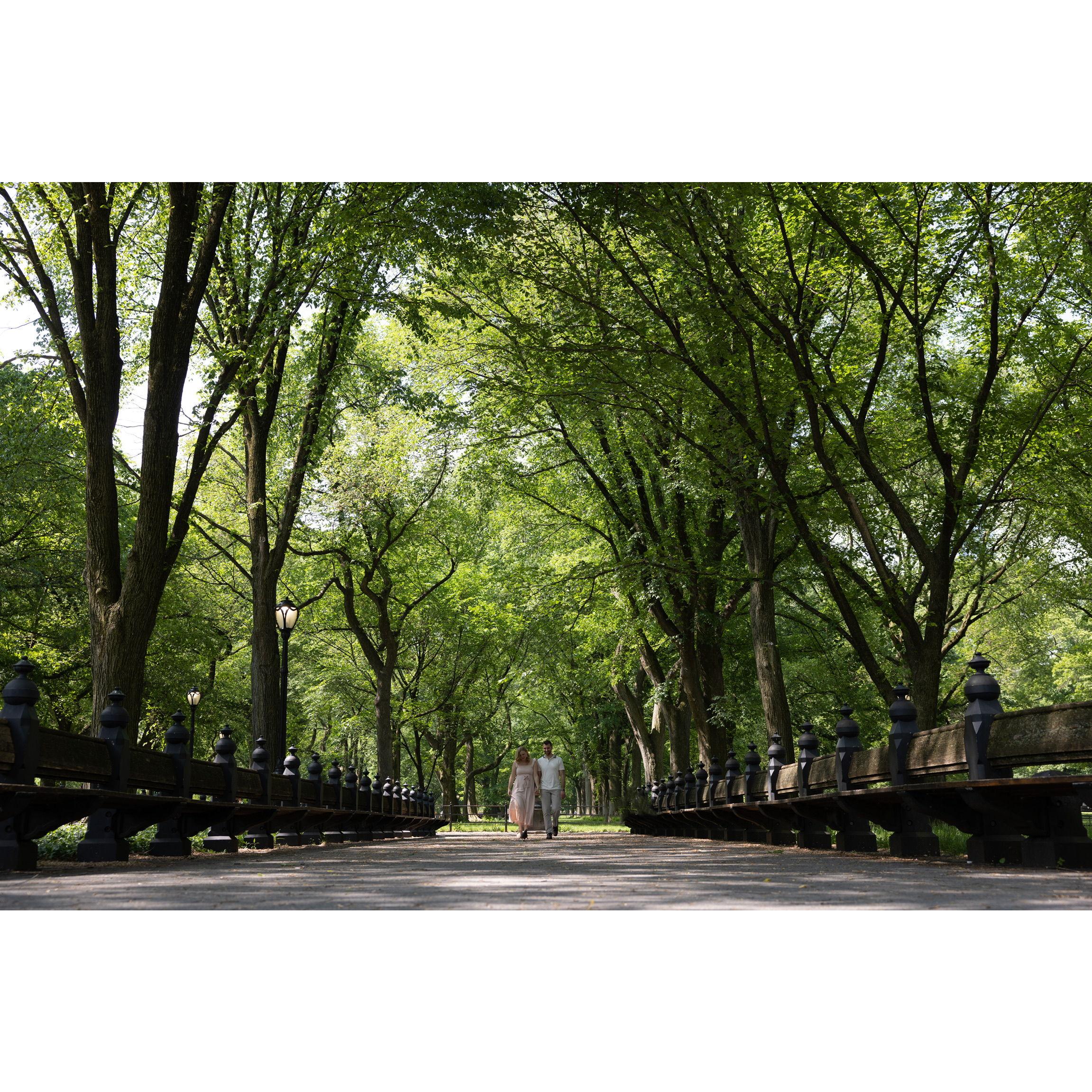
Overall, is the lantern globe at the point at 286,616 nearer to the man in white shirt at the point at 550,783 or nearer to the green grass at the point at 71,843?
the man in white shirt at the point at 550,783

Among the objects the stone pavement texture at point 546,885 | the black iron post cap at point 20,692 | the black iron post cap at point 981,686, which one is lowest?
the stone pavement texture at point 546,885

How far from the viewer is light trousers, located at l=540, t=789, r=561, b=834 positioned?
64.2 feet

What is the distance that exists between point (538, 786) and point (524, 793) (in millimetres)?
320

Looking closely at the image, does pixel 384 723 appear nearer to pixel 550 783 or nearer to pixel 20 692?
pixel 550 783

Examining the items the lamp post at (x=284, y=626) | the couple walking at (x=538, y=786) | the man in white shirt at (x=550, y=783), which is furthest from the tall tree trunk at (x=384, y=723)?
the man in white shirt at (x=550, y=783)

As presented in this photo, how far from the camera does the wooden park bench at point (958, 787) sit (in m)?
7.57

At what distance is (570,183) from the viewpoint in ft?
45.8

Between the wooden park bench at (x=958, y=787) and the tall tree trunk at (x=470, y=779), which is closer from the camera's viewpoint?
the wooden park bench at (x=958, y=787)

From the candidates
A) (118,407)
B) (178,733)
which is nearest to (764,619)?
(178,733)

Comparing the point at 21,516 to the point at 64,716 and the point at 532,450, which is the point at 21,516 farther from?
the point at 532,450

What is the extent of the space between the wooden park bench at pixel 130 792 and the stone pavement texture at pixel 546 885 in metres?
0.41

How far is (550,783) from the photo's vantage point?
19.4 metres

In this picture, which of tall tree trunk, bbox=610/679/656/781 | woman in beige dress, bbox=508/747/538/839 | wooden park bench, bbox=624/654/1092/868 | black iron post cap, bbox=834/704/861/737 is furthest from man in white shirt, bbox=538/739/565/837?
tall tree trunk, bbox=610/679/656/781

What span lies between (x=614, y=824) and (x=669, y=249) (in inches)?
1393
